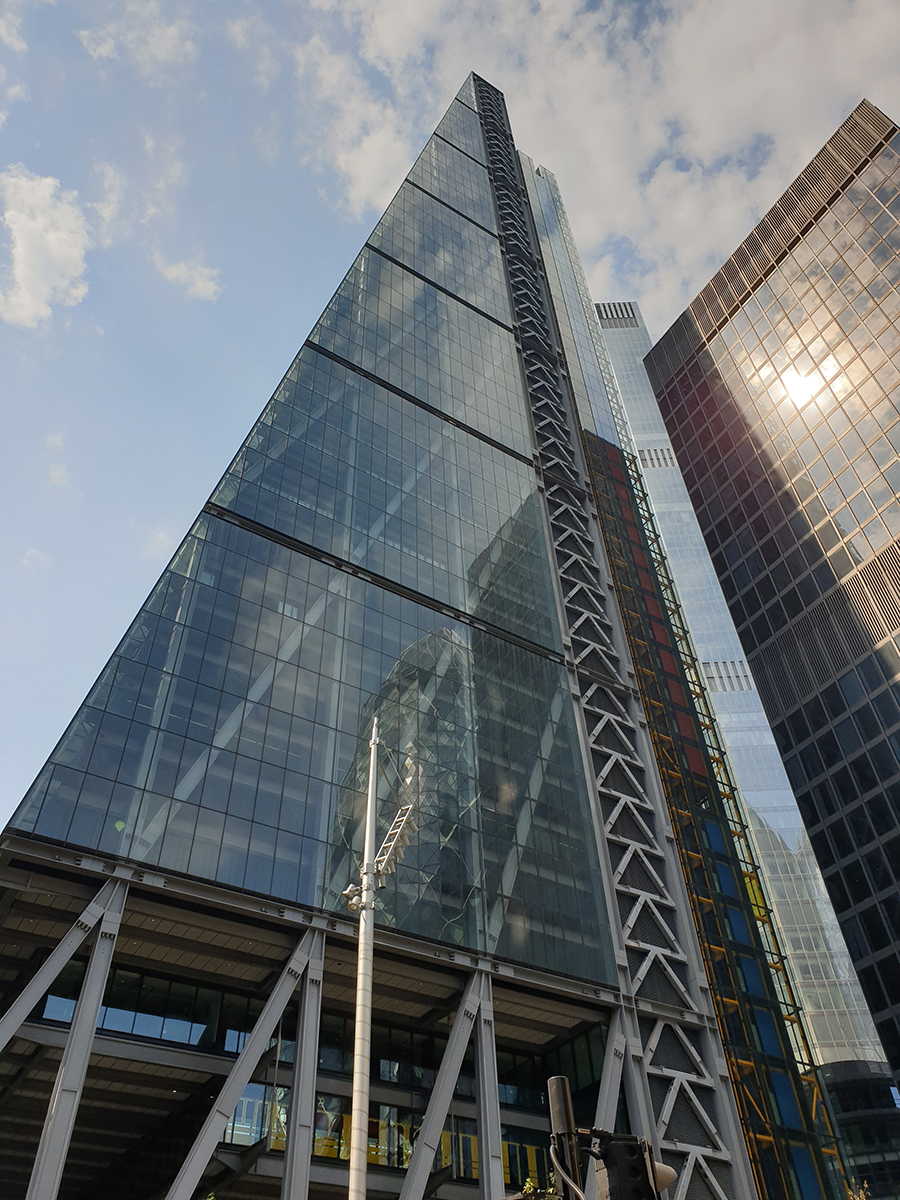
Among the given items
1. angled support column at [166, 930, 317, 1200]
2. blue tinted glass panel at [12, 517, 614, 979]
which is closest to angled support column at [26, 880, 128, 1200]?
angled support column at [166, 930, 317, 1200]

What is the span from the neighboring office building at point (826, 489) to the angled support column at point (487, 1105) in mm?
29725

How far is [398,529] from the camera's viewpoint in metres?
46.4

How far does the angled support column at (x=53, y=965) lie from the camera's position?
2292cm

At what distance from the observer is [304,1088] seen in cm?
2642

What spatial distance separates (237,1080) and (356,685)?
15725mm

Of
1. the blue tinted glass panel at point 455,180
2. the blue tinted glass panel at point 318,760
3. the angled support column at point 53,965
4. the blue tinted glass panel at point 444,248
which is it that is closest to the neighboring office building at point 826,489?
the blue tinted glass panel at point 444,248

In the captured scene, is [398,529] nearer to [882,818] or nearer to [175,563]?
[175,563]

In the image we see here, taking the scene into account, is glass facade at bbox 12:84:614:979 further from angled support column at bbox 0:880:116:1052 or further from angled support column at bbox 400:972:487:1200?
angled support column at bbox 400:972:487:1200

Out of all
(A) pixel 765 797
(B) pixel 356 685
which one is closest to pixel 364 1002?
(B) pixel 356 685

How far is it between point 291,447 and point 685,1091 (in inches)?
1339

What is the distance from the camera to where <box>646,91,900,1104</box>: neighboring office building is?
53594mm

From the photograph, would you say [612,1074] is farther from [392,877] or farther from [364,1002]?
[364,1002]

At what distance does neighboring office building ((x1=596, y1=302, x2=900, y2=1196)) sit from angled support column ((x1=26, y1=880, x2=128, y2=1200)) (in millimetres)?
46258

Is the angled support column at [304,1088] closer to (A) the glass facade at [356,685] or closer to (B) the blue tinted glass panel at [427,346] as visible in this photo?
(A) the glass facade at [356,685]
